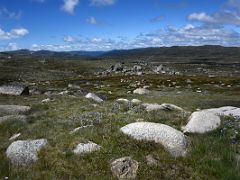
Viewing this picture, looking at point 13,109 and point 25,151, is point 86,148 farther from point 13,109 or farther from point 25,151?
point 13,109

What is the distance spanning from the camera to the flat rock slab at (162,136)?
14.6 metres

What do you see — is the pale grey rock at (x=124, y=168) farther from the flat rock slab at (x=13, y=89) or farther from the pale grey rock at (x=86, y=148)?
the flat rock slab at (x=13, y=89)

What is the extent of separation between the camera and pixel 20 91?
49.6 metres

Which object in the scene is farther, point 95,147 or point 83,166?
point 95,147

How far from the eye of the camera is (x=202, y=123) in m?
17.7

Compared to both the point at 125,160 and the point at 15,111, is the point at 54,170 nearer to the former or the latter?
the point at 125,160

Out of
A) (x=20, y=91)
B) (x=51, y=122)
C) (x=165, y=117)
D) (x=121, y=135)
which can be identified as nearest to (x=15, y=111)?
(x=51, y=122)

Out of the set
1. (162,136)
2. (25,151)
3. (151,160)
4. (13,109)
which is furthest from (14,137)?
(13,109)

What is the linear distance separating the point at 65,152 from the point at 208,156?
5296mm

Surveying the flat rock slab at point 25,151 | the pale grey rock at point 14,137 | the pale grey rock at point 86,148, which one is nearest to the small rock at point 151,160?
the pale grey rock at point 86,148

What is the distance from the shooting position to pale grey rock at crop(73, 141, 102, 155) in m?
14.2

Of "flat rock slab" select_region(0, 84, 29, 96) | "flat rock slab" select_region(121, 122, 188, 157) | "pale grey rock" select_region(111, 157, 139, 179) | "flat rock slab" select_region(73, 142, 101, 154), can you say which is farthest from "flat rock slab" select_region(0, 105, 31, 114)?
"flat rock slab" select_region(0, 84, 29, 96)

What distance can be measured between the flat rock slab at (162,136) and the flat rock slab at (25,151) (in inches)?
141

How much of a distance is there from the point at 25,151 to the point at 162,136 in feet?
17.6
